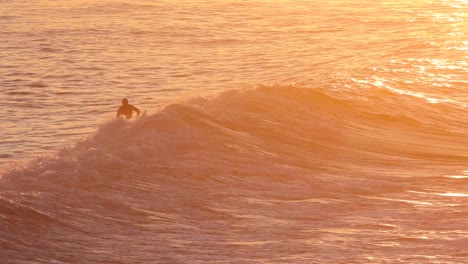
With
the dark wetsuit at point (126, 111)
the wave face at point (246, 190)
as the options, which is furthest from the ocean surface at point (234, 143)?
the dark wetsuit at point (126, 111)

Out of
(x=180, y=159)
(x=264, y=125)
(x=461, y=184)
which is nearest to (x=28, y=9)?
(x=264, y=125)

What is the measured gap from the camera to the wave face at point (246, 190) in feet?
43.9

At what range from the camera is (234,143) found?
19.7m

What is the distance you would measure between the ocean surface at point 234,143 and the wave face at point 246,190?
43mm

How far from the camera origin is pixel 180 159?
18.2 m

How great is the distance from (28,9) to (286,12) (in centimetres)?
1197

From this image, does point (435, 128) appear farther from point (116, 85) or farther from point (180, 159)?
point (116, 85)

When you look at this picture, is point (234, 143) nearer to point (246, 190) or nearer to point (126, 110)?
point (126, 110)

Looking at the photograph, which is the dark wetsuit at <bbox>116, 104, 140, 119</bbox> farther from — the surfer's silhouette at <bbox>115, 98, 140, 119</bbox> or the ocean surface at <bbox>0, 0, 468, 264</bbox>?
the ocean surface at <bbox>0, 0, 468, 264</bbox>

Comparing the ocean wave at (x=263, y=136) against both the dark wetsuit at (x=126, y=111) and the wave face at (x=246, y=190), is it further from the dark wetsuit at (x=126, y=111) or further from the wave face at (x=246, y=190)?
the dark wetsuit at (x=126, y=111)

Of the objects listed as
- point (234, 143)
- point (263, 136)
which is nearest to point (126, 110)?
point (234, 143)

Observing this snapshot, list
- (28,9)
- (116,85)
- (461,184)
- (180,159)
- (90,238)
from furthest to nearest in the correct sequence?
(28,9), (116,85), (180,159), (461,184), (90,238)

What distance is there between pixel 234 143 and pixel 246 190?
334 cm

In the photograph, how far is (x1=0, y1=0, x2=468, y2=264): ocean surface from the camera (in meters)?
Answer: 13.8
